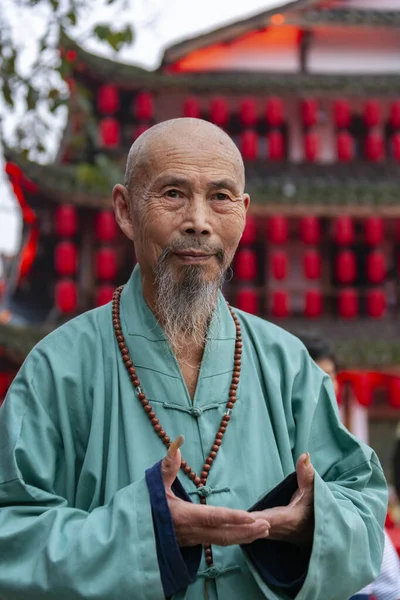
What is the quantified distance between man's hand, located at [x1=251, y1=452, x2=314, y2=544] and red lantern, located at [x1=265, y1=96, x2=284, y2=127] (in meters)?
12.7

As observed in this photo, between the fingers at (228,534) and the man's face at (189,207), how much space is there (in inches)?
23.2

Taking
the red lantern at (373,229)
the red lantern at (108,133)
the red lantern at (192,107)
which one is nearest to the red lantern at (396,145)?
the red lantern at (373,229)

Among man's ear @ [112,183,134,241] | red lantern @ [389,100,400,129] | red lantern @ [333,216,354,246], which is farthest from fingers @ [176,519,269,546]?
red lantern @ [389,100,400,129]

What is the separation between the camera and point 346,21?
1405 centimetres

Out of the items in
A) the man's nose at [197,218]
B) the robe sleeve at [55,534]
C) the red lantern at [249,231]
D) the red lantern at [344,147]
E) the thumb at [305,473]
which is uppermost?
the red lantern at [344,147]

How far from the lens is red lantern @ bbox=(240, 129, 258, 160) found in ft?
44.8

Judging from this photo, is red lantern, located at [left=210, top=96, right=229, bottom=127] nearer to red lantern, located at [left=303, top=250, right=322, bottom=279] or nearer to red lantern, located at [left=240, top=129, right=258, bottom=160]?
red lantern, located at [left=240, top=129, right=258, bottom=160]

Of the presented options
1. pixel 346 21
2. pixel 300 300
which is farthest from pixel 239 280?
pixel 346 21

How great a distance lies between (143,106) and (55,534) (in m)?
12.6

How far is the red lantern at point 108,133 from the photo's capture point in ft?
44.2

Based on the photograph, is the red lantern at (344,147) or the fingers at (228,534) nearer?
the fingers at (228,534)

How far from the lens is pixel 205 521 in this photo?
155 centimetres

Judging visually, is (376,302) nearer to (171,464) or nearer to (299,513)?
(299,513)

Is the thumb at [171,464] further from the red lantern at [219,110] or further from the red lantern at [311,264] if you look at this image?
the red lantern at [219,110]
